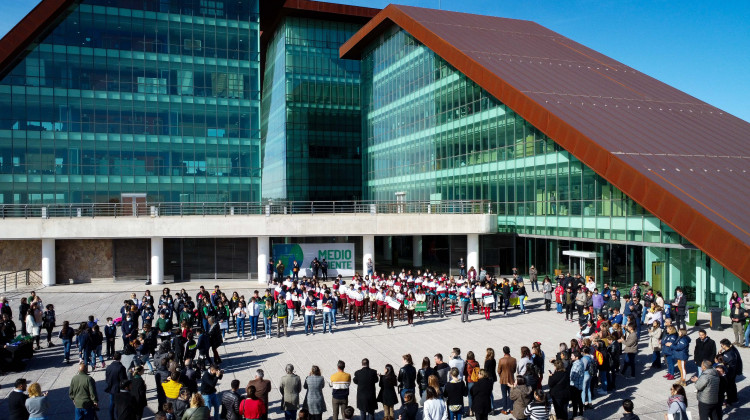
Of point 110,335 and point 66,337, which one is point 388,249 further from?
point 66,337

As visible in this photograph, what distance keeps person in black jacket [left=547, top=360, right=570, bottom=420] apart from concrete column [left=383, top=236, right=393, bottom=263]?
38878 mm

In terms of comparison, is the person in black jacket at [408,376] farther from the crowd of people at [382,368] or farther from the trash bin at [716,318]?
the trash bin at [716,318]

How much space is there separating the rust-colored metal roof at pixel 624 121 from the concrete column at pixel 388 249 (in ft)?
56.3

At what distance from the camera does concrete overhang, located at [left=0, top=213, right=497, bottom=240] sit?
35.4 meters

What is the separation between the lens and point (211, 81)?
56.0 metres

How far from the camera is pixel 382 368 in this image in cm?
1714

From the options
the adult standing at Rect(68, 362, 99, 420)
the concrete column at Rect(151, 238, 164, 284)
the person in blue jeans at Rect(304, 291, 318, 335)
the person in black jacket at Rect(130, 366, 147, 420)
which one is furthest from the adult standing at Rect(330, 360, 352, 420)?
the concrete column at Rect(151, 238, 164, 284)

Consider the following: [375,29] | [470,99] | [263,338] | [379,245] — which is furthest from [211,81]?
[263,338]

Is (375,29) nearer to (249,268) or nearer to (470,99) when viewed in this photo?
(470,99)

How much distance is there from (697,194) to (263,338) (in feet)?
61.2

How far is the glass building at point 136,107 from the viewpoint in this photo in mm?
51125

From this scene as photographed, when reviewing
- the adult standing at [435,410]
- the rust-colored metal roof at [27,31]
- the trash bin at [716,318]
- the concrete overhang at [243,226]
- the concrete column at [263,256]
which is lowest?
the trash bin at [716,318]

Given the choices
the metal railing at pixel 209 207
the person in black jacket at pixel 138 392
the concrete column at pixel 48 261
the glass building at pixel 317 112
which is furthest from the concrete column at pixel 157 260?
the glass building at pixel 317 112

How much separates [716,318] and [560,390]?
12878 millimetres
